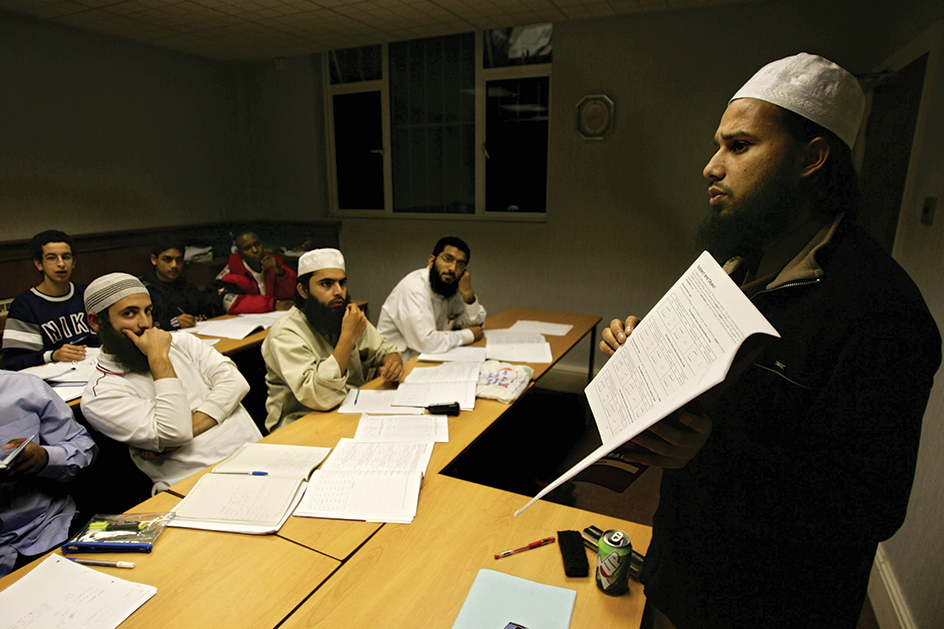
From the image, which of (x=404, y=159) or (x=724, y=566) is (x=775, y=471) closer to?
(x=724, y=566)

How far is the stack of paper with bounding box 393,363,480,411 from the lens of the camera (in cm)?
199

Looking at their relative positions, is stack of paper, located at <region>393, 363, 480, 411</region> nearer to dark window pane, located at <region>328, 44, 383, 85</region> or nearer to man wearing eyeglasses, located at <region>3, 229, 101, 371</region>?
man wearing eyeglasses, located at <region>3, 229, 101, 371</region>

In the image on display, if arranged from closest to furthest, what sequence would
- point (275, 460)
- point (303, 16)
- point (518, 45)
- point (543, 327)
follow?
point (275, 460) → point (543, 327) → point (303, 16) → point (518, 45)

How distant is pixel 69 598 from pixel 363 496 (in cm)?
63

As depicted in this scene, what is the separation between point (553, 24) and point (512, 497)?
3.81 metres

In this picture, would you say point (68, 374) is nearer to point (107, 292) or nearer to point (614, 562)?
point (107, 292)

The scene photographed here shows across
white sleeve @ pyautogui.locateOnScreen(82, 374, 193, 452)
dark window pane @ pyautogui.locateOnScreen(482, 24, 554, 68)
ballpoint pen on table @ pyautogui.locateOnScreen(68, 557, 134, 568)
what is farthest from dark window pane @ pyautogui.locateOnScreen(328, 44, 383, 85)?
ballpoint pen on table @ pyautogui.locateOnScreen(68, 557, 134, 568)

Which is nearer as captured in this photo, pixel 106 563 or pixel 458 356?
pixel 106 563

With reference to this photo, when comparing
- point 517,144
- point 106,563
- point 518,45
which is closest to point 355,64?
point 518,45

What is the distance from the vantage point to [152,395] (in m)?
1.87

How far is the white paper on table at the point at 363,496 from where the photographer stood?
1.30m

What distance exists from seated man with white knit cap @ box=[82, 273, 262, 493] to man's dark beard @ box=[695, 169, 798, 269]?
1.77m

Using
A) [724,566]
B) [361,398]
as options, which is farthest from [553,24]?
[724,566]

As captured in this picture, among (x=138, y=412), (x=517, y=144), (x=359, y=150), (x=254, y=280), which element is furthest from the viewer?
(x=359, y=150)
